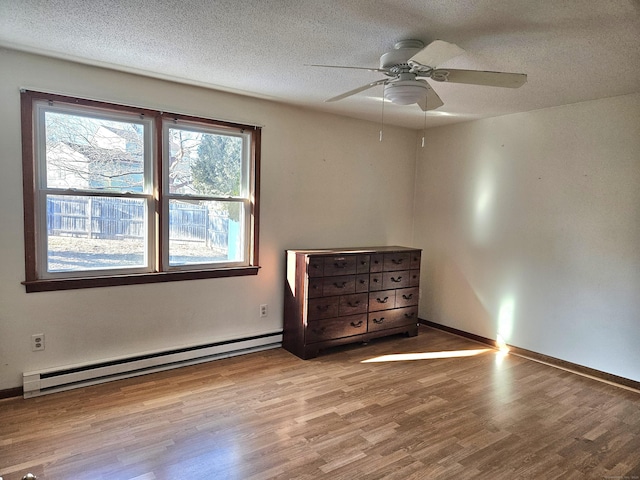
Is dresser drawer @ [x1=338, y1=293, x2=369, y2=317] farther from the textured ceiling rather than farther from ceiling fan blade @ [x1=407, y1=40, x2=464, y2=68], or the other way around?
ceiling fan blade @ [x1=407, y1=40, x2=464, y2=68]

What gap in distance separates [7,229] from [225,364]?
1.87 metres

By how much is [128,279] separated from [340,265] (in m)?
1.78

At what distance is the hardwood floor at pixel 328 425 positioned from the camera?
2.09 metres

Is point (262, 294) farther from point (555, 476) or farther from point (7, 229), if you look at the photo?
point (555, 476)

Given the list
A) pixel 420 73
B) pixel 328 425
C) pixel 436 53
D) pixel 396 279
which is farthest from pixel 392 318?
pixel 436 53

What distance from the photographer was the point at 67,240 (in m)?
2.86

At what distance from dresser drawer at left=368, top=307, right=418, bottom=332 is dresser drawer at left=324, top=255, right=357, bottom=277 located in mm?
560

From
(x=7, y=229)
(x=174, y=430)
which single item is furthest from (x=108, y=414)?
(x=7, y=229)

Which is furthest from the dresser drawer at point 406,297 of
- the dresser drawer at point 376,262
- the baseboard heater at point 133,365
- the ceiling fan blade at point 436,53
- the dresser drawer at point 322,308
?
the ceiling fan blade at point 436,53

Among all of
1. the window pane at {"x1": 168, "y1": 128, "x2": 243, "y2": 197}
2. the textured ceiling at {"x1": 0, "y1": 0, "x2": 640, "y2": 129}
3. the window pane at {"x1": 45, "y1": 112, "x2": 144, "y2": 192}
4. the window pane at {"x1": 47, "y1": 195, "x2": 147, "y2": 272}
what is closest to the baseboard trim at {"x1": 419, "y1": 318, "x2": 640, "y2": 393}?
the textured ceiling at {"x1": 0, "y1": 0, "x2": 640, "y2": 129}

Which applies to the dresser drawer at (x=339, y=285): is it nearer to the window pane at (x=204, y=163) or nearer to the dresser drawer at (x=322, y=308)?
the dresser drawer at (x=322, y=308)

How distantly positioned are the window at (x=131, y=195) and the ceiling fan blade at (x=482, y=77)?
1.91 metres

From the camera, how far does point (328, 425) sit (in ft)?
8.19

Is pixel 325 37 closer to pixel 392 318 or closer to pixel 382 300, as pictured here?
pixel 382 300
